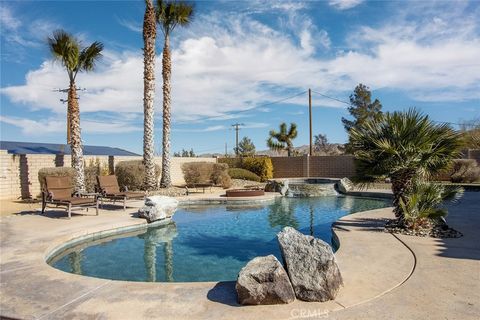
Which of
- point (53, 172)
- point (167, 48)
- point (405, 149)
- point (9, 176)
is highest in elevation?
point (167, 48)

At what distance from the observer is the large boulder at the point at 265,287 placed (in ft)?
12.8

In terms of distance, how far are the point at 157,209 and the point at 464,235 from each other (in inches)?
292

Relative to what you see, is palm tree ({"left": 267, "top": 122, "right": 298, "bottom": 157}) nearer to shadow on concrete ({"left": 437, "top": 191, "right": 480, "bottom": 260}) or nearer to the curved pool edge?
shadow on concrete ({"left": 437, "top": 191, "right": 480, "bottom": 260})

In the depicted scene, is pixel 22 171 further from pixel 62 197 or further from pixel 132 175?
pixel 62 197

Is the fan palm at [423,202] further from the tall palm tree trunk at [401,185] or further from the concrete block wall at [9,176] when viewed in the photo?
the concrete block wall at [9,176]

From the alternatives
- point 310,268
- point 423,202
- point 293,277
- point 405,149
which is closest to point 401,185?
point 423,202

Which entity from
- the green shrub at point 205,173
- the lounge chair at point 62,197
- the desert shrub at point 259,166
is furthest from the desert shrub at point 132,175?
the desert shrub at point 259,166

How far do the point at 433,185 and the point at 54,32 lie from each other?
14.8m

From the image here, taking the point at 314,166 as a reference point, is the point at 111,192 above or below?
below

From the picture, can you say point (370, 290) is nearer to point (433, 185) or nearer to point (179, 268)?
point (179, 268)

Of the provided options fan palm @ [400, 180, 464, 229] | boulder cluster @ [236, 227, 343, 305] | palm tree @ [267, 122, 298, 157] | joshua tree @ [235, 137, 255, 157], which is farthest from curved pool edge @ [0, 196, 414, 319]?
joshua tree @ [235, 137, 255, 157]

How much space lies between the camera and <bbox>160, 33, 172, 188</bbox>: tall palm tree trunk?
61.1 ft

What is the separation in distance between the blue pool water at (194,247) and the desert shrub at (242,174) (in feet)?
39.8

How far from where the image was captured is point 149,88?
1678cm
